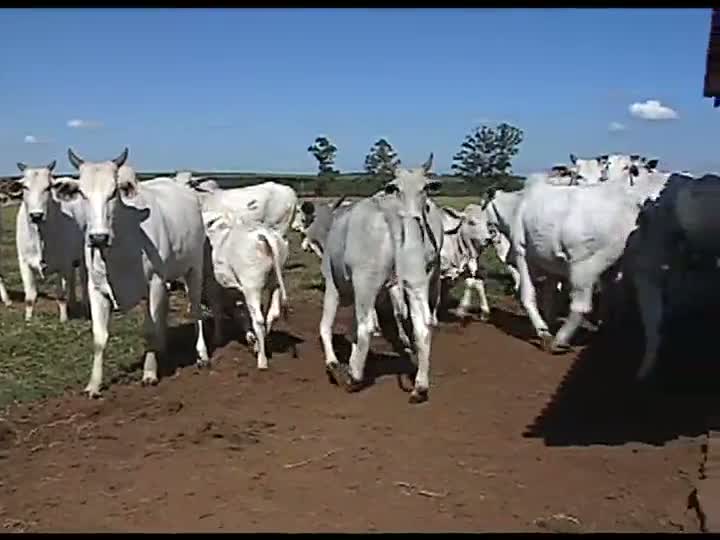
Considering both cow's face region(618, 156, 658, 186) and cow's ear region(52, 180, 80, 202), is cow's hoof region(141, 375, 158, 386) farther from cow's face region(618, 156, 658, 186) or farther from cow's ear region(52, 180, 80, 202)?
cow's face region(618, 156, 658, 186)

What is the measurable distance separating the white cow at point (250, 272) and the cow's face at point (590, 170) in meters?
5.42

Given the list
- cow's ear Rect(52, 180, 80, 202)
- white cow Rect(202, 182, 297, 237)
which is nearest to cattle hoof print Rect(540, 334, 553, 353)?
cow's ear Rect(52, 180, 80, 202)

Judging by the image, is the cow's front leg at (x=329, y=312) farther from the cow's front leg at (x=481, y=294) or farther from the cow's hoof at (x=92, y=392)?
the cow's front leg at (x=481, y=294)

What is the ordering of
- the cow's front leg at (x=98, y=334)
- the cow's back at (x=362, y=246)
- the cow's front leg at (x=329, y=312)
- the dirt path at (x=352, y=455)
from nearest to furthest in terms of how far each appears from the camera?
the dirt path at (x=352, y=455)
the cow's front leg at (x=98, y=334)
the cow's back at (x=362, y=246)
the cow's front leg at (x=329, y=312)

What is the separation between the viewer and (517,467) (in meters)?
7.39

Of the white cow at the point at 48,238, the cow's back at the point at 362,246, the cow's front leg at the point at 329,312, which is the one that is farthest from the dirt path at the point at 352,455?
the white cow at the point at 48,238

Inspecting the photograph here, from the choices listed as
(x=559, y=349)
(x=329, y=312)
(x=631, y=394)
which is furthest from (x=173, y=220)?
(x=631, y=394)

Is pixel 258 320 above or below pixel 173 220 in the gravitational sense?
below

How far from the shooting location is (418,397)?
9414 mm

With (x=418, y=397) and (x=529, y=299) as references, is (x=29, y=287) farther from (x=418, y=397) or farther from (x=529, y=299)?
(x=418, y=397)

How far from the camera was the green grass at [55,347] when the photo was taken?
10047mm

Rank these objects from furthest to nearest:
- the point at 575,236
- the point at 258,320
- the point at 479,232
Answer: the point at 479,232, the point at 575,236, the point at 258,320

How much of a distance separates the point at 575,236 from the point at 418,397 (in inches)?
127

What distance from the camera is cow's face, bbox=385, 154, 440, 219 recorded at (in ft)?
32.2
